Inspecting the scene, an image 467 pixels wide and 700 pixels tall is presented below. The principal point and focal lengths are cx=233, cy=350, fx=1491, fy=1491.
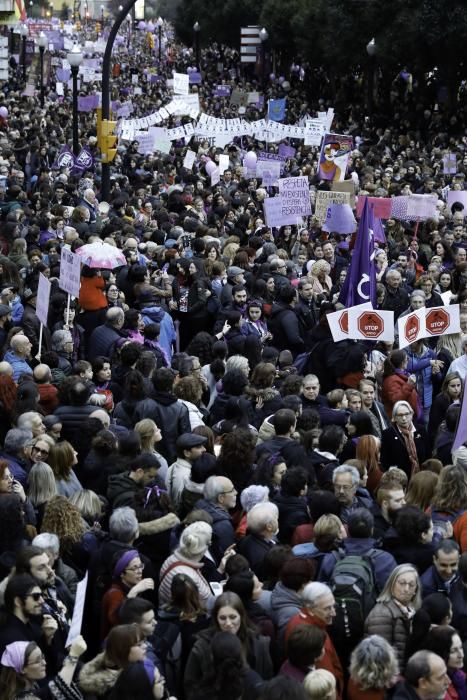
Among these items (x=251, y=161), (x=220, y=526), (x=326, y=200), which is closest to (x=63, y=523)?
(x=220, y=526)

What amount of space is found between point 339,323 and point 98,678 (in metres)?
6.18

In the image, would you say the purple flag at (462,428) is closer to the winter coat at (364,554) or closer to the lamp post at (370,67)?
the winter coat at (364,554)

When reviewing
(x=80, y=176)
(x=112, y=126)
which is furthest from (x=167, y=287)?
(x=80, y=176)

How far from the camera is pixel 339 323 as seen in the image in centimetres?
1255

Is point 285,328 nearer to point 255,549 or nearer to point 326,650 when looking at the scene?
point 255,549

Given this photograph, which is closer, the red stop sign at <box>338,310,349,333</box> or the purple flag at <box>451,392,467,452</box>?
the purple flag at <box>451,392,467,452</box>

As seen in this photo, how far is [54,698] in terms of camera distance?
684 centimetres

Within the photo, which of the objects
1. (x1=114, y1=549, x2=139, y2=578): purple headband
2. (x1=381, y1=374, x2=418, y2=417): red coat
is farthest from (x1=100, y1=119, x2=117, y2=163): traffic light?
(x1=114, y1=549, x2=139, y2=578): purple headband

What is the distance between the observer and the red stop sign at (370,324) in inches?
494

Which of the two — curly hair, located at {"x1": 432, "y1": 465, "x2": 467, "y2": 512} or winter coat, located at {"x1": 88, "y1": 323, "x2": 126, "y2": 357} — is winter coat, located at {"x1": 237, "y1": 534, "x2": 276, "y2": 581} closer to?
curly hair, located at {"x1": 432, "y1": 465, "x2": 467, "y2": 512}

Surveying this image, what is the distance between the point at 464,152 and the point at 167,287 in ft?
66.6

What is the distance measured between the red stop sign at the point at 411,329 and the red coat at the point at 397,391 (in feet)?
2.47

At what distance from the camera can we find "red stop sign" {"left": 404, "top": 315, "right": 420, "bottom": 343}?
12.7 metres

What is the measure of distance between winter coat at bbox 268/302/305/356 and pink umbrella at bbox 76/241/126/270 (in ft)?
5.42
